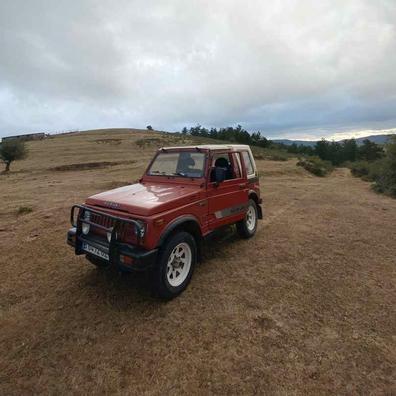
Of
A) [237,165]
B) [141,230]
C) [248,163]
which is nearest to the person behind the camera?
[141,230]

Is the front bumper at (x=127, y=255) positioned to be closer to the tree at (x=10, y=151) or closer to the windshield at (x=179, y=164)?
the windshield at (x=179, y=164)

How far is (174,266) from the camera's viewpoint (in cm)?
425

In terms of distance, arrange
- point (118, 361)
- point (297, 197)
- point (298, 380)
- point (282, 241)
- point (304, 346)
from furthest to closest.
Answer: point (297, 197) → point (282, 241) → point (304, 346) → point (118, 361) → point (298, 380)

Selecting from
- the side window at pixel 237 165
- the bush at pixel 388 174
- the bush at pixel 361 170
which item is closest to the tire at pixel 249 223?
the side window at pixel 237 165

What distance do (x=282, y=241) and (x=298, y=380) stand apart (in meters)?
3.81

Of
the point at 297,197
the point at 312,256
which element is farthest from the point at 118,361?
the point at 297,197

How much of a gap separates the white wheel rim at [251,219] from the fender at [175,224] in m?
2.28

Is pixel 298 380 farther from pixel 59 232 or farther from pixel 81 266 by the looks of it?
pixel 59 232

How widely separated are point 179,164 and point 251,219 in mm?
2391

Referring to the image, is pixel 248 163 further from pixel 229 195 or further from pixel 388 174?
pixel 388 174

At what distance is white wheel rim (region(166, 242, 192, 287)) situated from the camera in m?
4.12

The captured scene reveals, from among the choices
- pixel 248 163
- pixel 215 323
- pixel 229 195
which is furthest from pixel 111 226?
pixel 248 163

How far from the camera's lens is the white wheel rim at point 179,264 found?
4.12 metres

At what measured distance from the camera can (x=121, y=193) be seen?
459cm
